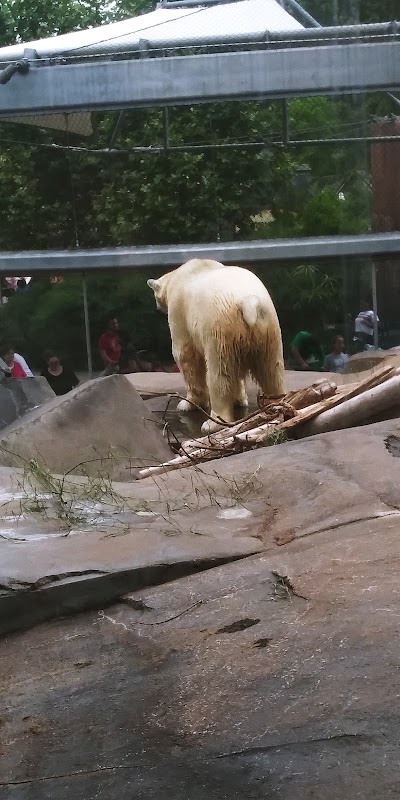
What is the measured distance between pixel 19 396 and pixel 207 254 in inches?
107

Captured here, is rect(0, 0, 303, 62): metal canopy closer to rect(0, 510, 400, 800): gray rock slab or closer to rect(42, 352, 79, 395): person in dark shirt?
rect(42, 352, 79, 395): person in dark shirt

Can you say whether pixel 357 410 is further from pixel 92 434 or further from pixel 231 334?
pixel 92 434

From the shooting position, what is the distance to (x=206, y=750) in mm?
1862

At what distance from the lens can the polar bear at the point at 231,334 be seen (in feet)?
18.7

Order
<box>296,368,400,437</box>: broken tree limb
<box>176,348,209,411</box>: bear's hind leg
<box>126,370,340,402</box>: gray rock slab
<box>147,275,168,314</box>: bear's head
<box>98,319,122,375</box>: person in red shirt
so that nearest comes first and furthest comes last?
<box>296,368,400,437</box>: broken tree limb, <box>176,348,209,411</box>: bear's hind leg, <box>126,370,340,402</box>: gray rock slab, <box>147,275,168,314</box>: bear's head, <box>98,319,122,375</box>: person in red shirt

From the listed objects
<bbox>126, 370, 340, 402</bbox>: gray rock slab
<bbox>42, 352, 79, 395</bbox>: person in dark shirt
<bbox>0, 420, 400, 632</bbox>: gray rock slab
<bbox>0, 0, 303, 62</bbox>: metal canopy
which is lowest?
<bbox>126, 370, 340, 402</bbox>: gray rock slab

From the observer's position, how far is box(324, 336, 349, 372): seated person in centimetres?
749

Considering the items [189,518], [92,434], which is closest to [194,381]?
[92,434]

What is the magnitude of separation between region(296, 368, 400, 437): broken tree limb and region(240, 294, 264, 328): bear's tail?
0.95 m

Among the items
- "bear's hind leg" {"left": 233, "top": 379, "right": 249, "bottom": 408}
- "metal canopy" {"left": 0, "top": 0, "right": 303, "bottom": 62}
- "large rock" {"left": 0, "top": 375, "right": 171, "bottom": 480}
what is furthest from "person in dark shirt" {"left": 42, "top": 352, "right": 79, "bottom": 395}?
"metal canopy" {"left": 0, "top": 0, "right": 303, "bottom": 62}

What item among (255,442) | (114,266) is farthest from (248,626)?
(114,266)

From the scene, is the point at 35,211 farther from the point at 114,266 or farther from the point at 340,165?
the point at 340,165

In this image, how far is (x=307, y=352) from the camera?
7.57 m

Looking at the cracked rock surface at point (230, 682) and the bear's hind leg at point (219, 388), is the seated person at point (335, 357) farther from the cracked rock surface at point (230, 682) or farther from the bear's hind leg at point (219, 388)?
the cracked rock surface at point (230, 682)
